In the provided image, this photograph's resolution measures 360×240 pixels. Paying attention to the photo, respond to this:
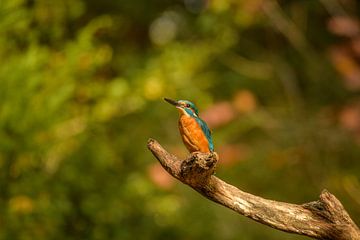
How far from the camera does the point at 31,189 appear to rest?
3.89 meters

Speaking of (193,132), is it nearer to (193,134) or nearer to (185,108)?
(193,134)

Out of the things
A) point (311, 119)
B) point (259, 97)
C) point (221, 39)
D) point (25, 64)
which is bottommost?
point (259, 97)

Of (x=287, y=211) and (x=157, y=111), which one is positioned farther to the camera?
(x=157, y=111)

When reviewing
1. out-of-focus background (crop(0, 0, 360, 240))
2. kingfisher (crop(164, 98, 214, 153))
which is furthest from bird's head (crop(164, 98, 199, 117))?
out-of-focus background (crop(0, 0, 360, 240))

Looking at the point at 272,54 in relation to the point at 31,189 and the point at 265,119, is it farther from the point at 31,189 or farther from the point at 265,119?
the point at 31,189

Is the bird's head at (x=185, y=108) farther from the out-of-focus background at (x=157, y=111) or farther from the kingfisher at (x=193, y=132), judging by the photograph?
the out-of-focus background at (x=157, y=111)

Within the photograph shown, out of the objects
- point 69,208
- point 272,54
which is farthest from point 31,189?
point 272,54

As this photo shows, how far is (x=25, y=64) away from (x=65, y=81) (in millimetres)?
468

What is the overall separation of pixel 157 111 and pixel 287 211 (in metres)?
3.48

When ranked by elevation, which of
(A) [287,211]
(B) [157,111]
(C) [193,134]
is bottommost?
(B) [157,111]

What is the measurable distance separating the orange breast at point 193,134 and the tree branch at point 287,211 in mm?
111

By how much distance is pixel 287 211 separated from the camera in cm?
240

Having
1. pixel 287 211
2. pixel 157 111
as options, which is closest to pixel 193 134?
pixel 287 211

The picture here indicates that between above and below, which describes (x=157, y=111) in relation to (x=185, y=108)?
below
